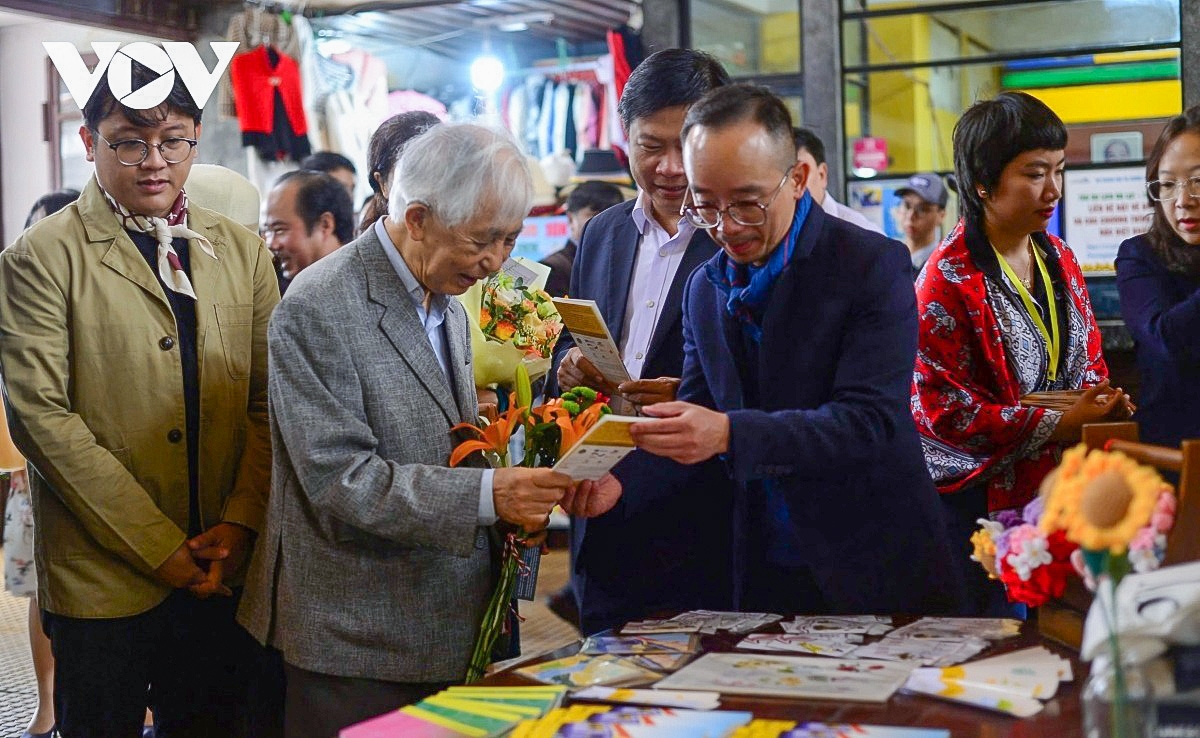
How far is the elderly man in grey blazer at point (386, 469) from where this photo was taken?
2006mm

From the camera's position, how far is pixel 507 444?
218 cm

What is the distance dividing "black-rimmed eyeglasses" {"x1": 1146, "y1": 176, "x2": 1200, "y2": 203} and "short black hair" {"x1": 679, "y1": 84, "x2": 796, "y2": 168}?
1.22 metres

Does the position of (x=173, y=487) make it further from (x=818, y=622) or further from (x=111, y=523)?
(x=818, y=622)

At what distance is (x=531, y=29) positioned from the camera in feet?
29.6

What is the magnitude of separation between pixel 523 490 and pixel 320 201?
75.4 inches

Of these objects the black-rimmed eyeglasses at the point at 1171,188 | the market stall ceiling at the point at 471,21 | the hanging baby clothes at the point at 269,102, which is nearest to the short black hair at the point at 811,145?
the black-rimmed eyeglasses at the point at 1171,188

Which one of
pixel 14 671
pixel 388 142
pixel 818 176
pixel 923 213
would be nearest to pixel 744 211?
pixel 388 142

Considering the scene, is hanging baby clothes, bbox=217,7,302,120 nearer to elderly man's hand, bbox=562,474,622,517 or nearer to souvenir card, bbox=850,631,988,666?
elderly man's hand, bbox=562,474,622,517

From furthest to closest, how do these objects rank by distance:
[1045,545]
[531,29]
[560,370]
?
[531,29] < [560,370] < [1045,545]

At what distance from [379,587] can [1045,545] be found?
3.24 ft

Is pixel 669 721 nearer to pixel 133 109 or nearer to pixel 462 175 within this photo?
pixel 462 175

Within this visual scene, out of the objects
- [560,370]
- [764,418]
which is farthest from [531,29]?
[764,418]

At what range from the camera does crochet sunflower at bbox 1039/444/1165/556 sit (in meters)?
1.29

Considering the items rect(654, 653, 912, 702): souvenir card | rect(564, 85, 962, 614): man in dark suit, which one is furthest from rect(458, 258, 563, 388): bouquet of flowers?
rect(654, 653, 912, 702): souvenir card
